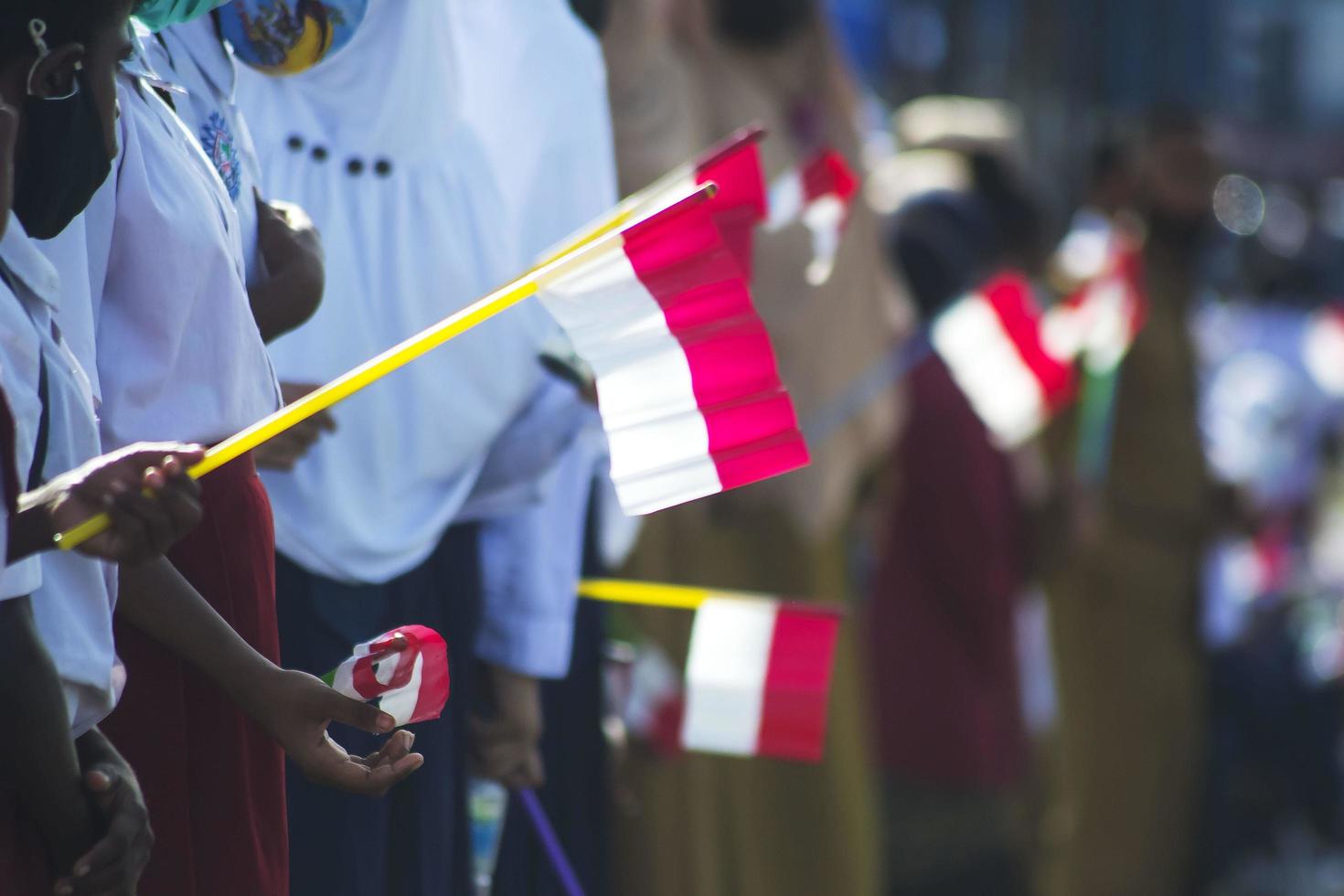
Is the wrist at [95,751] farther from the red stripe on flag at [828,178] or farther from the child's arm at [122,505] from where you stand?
the red stripe on flag at [828,178]

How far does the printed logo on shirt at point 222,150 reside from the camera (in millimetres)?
1779

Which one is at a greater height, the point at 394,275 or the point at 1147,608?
the point at 394,275

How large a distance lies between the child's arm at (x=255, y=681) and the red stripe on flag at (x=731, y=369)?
14.6 inches

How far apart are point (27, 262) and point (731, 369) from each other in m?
0.59

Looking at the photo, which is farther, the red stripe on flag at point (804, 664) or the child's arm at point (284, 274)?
the red stripe on flag at point (804, 664)

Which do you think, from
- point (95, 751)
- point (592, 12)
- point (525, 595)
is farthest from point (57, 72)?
point (592, 12)

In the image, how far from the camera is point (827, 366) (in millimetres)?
4289

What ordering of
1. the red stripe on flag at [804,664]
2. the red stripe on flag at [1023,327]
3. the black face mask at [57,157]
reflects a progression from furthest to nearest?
the red stripe on flag at [1023,327] < the red stripe on flag at [804,664] < the black face mask at [57,157]

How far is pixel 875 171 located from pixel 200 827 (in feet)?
12.2

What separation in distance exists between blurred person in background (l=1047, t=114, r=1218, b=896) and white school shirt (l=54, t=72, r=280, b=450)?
383cm

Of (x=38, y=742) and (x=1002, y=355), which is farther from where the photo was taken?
(x=1002, y=355)

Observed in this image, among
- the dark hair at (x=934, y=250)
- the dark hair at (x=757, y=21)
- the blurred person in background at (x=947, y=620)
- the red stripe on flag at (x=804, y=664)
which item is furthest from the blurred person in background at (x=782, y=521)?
the red stripe on flag at (x=804, y=664)

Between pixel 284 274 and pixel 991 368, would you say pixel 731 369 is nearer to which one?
pixel 284 274

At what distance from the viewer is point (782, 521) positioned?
4.23 m
